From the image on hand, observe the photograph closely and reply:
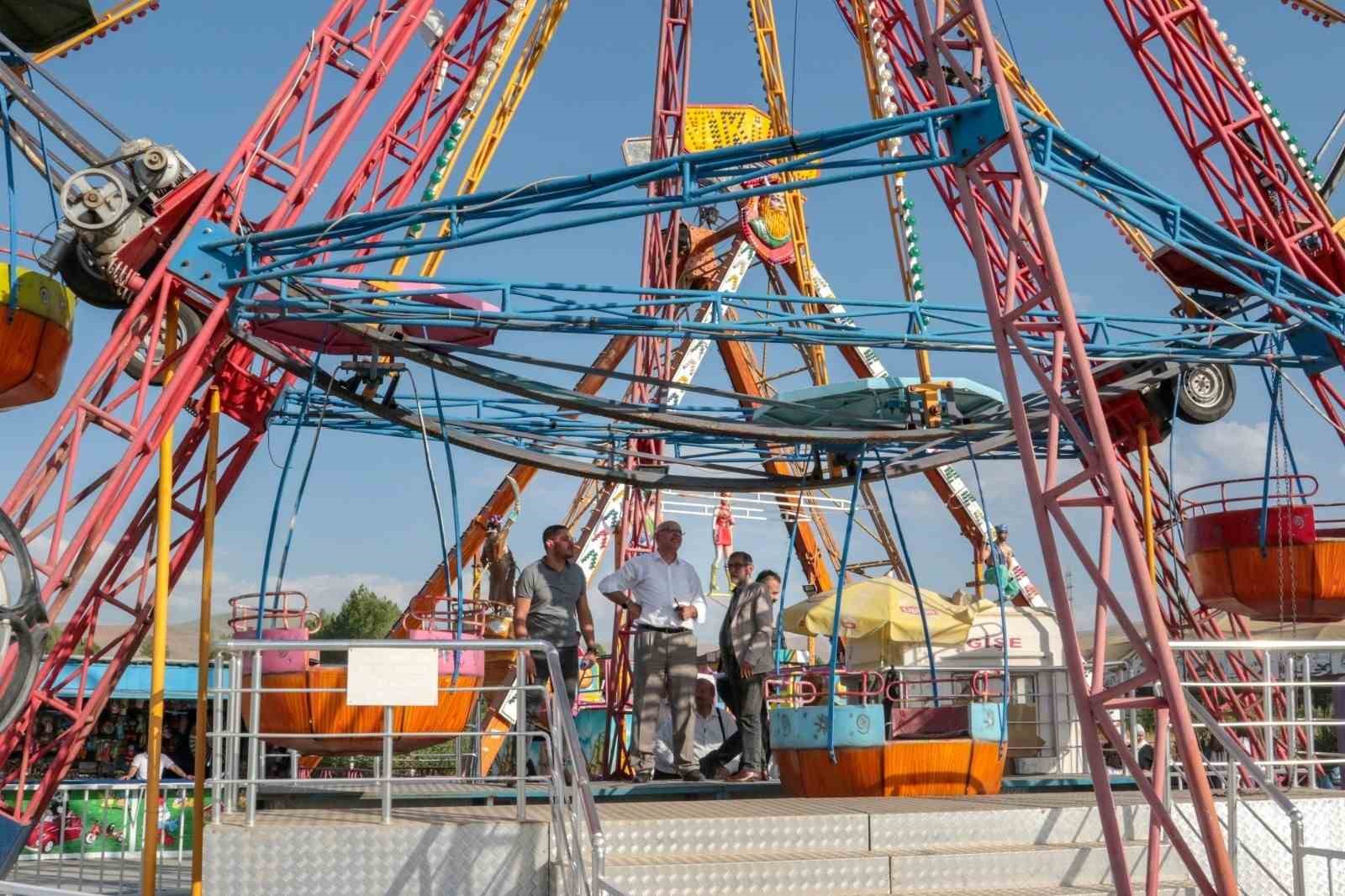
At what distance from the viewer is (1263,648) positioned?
7.64 metres

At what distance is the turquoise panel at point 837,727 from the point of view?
9.00 meters

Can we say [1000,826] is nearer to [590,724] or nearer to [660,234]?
[590,724]

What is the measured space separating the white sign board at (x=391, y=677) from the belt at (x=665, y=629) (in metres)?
3.16

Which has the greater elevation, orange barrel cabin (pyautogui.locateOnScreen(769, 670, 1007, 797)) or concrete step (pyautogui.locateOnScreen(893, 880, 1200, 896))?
orange barrel cabin (pyautogui.locateOnScreen(769, 670, 1007, 797))

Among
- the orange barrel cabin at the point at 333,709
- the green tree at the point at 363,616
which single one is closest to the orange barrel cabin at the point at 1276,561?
the orange barrel cabin at the point at 333,709

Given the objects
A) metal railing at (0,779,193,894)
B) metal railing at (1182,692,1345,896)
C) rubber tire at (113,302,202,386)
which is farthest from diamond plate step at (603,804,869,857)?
rubber tire at (113,302,202,386)

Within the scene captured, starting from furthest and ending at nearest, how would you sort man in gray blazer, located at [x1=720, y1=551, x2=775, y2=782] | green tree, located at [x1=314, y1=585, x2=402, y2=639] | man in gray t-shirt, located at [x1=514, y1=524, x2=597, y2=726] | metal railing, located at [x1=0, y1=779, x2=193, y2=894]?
green tree, located at [x1=314, y1=585, x2=402, y2=639] < metal railing, located at [x1=0, y1=779, x2=193, y2=894] < man in gray t-shirt, located at [x1=514, y1=524, x2=597, y2=726] < man in gray blazer, located at [x1=720, y1=551, x2=775, y2=782]

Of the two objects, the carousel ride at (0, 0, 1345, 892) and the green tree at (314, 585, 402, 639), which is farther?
the green tree at (314, 585, 402, 639)

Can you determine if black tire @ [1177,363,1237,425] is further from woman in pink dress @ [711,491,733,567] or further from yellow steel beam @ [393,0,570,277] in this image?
woman in pink dress @ [711,491,733,567]

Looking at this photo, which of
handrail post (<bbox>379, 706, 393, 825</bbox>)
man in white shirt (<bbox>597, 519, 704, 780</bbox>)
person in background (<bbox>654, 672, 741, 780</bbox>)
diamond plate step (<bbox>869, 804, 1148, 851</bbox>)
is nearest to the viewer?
handrail post (<bbox>379, 706, 393, 825</bbox>)

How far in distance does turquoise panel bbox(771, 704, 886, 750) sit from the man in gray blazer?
2.31 ft

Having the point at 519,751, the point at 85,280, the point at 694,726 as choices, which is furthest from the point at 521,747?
the point at 694,726

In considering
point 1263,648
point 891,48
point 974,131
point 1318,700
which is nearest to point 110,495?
point 974,131

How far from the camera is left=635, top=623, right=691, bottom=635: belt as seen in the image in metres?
9.99
